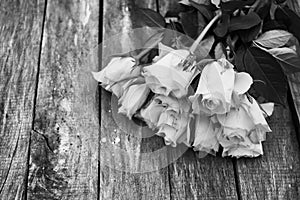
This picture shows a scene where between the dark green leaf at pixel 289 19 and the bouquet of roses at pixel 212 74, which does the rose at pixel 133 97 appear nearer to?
the bouquet of roses at pixel 212 74

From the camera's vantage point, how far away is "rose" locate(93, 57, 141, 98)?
1137mm

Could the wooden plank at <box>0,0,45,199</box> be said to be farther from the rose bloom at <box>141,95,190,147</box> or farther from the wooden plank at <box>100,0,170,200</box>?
the rose bloom at <box>141,95,190,147</box>

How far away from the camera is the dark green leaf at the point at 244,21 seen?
1.17 meters

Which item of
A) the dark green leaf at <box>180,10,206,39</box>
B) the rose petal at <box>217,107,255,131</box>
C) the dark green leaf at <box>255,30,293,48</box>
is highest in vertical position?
the dark green leaf at <box>180,10,206,39</box>

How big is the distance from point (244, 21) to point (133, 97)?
0.28 m

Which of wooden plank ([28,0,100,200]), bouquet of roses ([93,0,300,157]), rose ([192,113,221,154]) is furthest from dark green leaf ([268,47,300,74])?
wooden plank ([28,0,100,200])

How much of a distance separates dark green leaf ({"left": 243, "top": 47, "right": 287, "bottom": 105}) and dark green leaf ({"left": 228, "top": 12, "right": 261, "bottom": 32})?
0.25 feet

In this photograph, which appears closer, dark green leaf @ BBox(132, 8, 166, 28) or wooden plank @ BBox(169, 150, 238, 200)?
wooden plank @ BBox(169, 150, 238, 200)

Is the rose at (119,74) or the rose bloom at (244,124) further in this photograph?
the rose at (119,74)

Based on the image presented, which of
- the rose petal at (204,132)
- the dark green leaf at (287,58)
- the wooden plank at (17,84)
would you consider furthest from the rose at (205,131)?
the wooden plank at (17,84)

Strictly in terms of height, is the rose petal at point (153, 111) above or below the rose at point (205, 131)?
above

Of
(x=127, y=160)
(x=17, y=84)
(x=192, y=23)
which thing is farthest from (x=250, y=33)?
(x=17, y=84)

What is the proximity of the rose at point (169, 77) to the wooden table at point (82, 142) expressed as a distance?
142 millimetres

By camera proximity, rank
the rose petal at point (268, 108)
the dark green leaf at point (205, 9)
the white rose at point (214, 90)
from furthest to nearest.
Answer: the dark green leaf at point (205, 9) < the rose petal at point (268, 108) < the white rose at point (214, 90)
